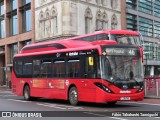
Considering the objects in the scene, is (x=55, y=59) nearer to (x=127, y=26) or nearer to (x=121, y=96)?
(x=121, y=96)

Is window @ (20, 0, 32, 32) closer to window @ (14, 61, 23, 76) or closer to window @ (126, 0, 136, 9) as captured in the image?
window @ (126, 0, 136, 9)

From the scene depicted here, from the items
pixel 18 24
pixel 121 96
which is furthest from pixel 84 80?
pixel 18 24

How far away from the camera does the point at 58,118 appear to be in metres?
14.1

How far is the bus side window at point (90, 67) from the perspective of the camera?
18.5 metres

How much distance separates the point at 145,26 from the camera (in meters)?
62.3

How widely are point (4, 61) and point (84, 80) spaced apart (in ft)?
157

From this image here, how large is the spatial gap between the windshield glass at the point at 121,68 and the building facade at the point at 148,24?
128 feet

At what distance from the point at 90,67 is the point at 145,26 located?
45.1 meters

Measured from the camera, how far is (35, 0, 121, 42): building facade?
43.7 metres

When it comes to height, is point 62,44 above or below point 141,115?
above

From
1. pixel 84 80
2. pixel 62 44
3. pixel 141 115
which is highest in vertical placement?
pixel 62 44

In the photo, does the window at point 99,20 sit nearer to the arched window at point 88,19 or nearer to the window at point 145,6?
the arched window at point 88,19

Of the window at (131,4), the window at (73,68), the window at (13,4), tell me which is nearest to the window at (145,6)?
the window at (131,4)

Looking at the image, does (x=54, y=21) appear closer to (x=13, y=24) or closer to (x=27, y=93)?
(x=13, y=24)
